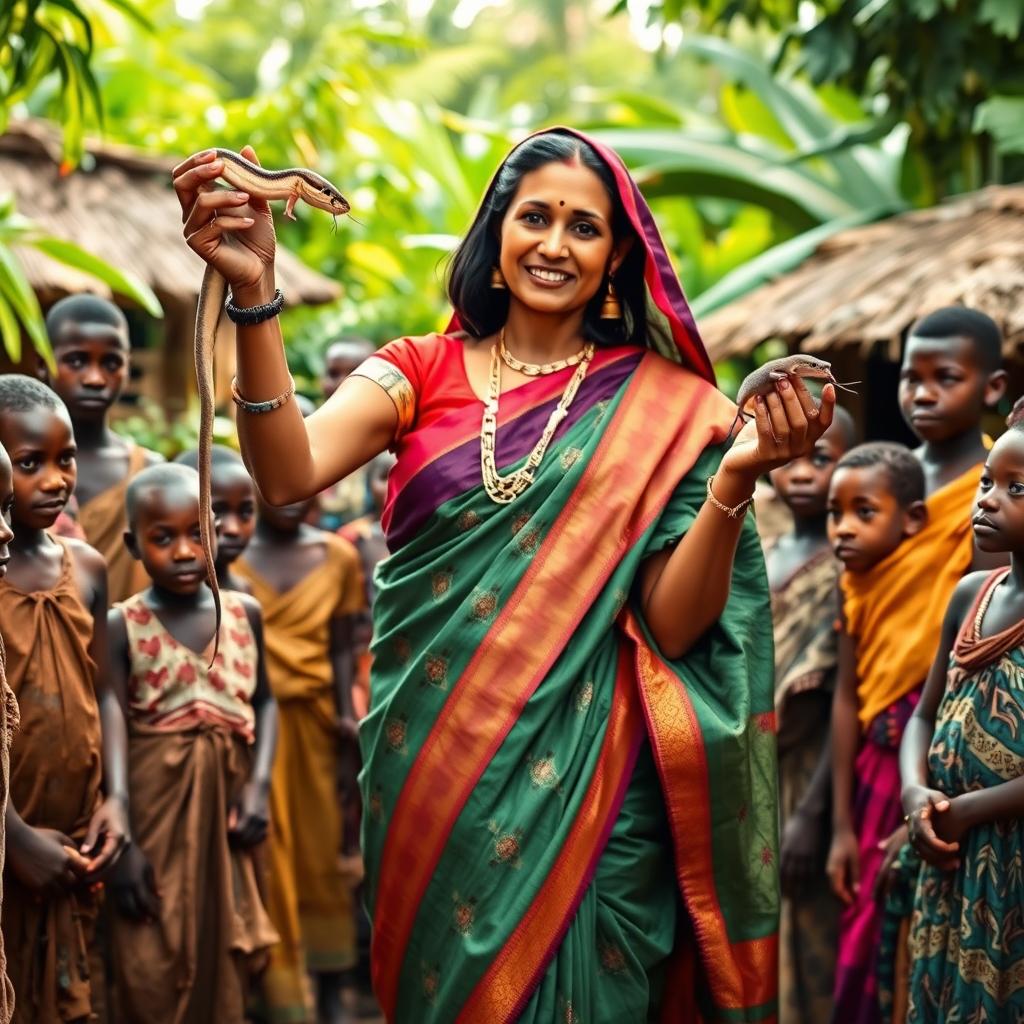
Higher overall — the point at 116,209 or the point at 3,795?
the point at 116,209

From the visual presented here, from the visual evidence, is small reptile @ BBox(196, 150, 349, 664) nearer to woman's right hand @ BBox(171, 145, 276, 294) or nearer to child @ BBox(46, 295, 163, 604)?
woman's right hand @ BBox(171, 145, 276, 294)

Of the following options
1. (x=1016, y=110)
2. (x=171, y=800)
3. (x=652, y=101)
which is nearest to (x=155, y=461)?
(x=171, y=800)

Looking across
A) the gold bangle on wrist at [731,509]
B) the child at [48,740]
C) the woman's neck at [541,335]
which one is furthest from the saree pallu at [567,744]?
the child at [48,740]

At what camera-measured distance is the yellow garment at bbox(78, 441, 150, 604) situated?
555 cm

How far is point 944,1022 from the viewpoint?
154 inches

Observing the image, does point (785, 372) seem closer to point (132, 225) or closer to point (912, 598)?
point (912, 598)

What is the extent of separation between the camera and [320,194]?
3.19 metres

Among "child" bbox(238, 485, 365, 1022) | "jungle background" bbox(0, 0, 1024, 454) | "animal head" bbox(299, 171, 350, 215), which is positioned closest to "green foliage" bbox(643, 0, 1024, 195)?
"jungle background" bbox(0, 0, 1024, 454)

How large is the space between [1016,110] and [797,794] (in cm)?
446

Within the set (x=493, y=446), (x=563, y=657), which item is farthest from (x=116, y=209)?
(x=563, y=657)

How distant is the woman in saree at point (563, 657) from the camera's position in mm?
3496

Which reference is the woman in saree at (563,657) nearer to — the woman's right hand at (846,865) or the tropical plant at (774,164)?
the woman's right hand at (846,865)

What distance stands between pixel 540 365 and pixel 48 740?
1.62 meters

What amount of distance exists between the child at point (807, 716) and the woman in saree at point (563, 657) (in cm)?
155
